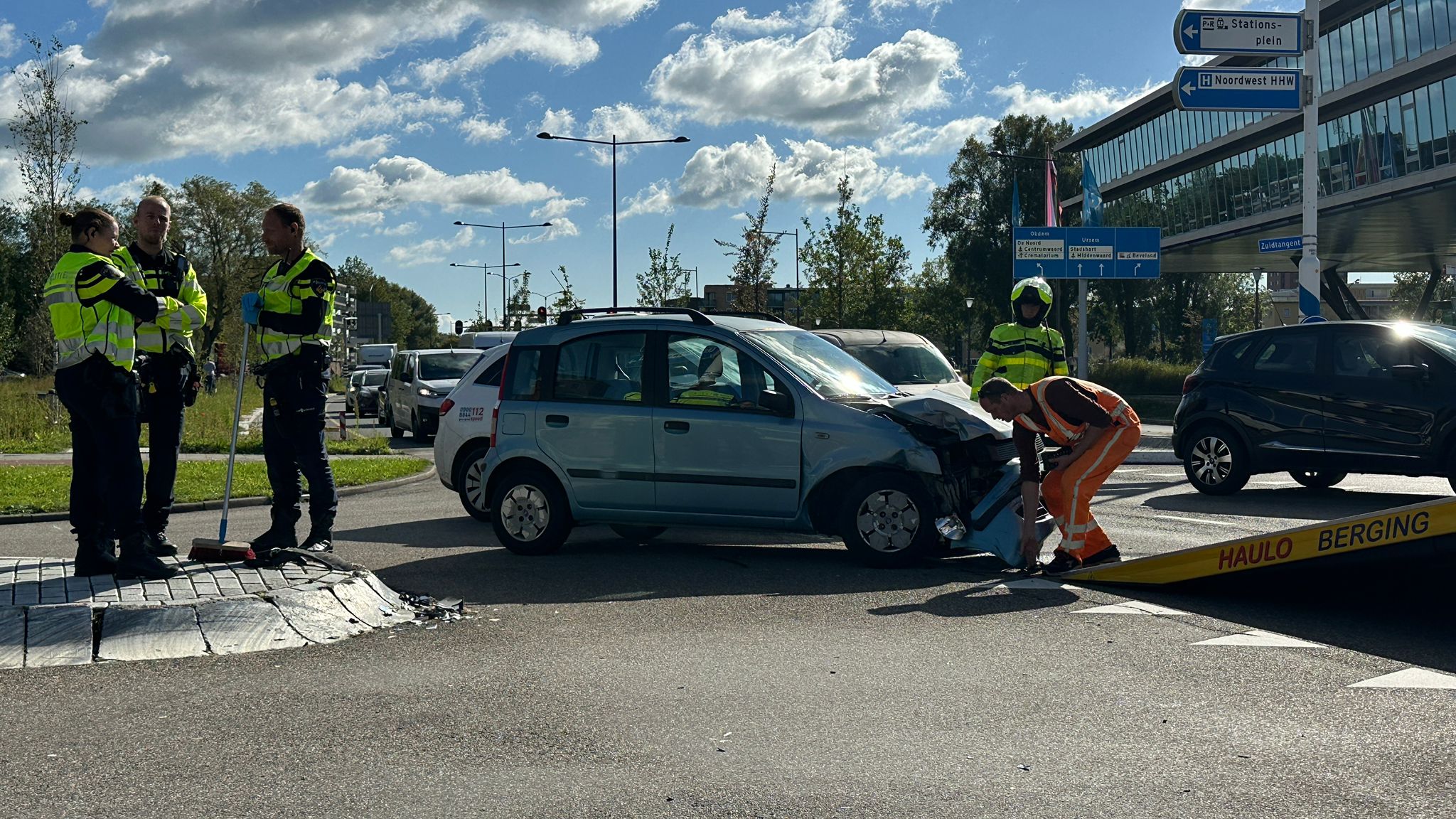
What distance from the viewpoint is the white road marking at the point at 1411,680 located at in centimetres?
561

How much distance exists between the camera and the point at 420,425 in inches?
961

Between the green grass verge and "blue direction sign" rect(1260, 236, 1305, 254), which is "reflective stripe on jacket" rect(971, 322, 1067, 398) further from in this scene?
"blue direction sign" rect(1260, 236, 1305, 254)

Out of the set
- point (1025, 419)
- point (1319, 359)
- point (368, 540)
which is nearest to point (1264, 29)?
point (1319, 359)

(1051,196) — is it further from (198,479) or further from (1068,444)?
(1068,444)

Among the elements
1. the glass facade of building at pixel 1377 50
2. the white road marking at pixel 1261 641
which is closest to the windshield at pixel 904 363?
the white road marking at pixel 1261 641

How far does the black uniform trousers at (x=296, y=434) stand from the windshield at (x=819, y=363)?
2869mm

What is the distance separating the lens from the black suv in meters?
12.4

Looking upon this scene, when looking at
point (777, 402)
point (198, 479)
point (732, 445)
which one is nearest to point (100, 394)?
point (732, 445)

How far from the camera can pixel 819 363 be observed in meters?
9.43

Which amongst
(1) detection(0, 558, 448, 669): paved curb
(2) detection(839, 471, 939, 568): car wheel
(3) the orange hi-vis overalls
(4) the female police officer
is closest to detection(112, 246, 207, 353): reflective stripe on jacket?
(4) the female police officer

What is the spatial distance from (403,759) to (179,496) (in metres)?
9.87

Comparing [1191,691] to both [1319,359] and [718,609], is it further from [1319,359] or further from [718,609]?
[1319,359]

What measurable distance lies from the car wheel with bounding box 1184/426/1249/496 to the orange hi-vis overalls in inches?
220

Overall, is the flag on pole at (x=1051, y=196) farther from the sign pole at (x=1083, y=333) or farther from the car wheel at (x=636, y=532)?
the car wheel at (x=636, y=532)
